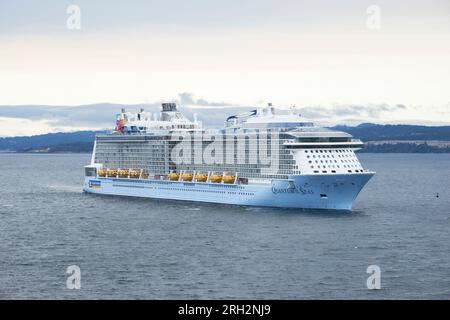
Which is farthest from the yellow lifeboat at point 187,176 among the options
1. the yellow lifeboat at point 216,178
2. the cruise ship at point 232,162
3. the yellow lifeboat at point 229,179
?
the yellow lifeboat at point 229,179

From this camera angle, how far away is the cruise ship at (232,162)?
64375 mm

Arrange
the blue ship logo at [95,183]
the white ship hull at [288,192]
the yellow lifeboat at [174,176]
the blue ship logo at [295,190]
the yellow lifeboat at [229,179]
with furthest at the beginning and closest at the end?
the blue ship logo at [95,183] → the yellow lifeboat at [174,176] → the yellow lifeboat at [229,179] → the blue ship logo at [295,190] → the white ship hull at [288,192]

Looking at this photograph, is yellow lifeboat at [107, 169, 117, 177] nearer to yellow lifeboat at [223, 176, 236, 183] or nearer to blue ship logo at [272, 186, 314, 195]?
yellow lifeboat at [223, 176, 236, 183]

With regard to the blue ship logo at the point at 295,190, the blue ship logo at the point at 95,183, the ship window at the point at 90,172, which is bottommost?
the blue ship logo at the point at 95,183

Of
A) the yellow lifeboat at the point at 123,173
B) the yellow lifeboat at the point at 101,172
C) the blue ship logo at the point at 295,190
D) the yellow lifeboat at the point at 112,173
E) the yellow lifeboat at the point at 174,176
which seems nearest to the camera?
the blue ship logo at the point at 295,190

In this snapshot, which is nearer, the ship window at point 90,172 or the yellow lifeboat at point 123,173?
the yellow lifeboat at point 123,173

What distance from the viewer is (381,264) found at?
44.2 meters

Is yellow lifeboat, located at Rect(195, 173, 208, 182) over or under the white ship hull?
over

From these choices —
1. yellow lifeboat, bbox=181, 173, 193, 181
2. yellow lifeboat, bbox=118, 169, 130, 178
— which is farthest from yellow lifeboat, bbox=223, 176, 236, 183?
yellow lifeboat, bbox=118, 169, 130, 178

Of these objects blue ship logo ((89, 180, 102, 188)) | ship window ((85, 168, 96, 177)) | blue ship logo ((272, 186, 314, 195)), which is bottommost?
blue ship logo ((89, 180, 102, 188))

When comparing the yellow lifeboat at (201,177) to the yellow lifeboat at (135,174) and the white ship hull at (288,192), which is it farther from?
the yellow lifeboat at (135,174)

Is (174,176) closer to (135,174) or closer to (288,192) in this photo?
(135,174)

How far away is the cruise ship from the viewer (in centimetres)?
6438
